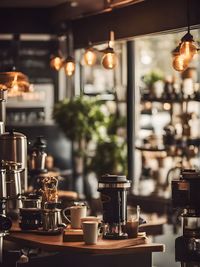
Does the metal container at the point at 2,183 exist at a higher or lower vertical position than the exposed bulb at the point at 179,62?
lower

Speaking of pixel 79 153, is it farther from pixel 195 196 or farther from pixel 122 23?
pixel 195 196

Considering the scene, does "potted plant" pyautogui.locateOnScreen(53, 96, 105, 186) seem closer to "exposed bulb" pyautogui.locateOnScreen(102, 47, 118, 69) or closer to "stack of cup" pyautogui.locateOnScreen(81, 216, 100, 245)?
"exposed bulb" pyautogui.locateOnScreen(102, 47, 118, 69)

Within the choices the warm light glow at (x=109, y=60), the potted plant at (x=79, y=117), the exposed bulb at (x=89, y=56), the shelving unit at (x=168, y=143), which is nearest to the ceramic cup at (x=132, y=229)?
the warm light glow at (x=109, y=60)

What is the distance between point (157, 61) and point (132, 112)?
2.48m

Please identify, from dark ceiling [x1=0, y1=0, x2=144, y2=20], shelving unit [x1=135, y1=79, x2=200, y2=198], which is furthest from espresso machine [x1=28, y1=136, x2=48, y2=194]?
dark ceiling [x1=0, y1=0, x2=144, y2=20]

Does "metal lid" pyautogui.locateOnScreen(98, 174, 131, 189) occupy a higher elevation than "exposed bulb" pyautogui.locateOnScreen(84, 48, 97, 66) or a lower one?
lower

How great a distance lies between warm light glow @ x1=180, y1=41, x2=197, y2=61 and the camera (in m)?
6.08

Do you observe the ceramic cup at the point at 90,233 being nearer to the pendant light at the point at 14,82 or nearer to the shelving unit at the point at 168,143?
the pendant light at the point at 14,82

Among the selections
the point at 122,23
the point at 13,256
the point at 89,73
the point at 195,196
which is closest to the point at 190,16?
the point at 122,23

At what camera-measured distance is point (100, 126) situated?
32.1 feet

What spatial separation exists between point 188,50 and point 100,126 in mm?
Answer: 3839

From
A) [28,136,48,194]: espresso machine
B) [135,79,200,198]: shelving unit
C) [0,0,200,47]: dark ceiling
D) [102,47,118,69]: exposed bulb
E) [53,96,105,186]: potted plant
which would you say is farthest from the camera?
[53,96,105,186]: potted plant

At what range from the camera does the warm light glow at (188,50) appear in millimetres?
6082

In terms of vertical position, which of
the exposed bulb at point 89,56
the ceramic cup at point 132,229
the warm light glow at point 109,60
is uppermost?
the exposed bulb at point 89,56
